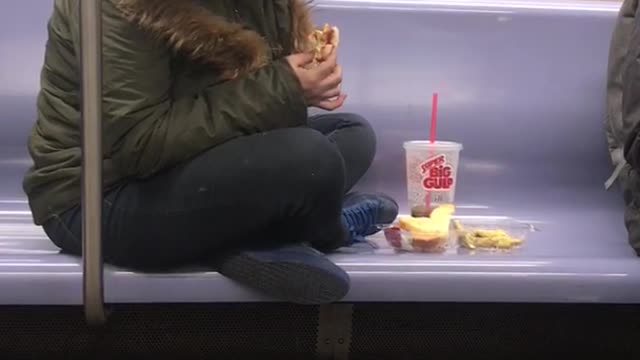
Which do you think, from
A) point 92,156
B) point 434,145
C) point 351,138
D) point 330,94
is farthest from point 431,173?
point 92,156

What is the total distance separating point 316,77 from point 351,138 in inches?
16.1

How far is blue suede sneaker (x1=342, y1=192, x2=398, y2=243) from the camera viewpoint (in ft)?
4.66

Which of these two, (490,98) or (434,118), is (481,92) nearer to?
(490,98)

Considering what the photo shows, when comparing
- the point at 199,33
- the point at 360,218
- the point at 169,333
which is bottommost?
the point at 169,333

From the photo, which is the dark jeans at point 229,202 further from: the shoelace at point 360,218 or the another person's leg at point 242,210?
the shoelace at point 360,218

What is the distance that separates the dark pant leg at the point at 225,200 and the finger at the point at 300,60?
3.3 inches

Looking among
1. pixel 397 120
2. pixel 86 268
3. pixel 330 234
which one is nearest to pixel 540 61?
pixel 397 120

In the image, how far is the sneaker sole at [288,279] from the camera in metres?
1.14

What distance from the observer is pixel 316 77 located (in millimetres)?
1163

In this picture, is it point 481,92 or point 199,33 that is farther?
point 481,92

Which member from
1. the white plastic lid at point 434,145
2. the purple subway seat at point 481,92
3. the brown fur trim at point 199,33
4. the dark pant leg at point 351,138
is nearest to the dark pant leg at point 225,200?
the brown fur trim at point 199,33

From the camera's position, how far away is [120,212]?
3.86 feet

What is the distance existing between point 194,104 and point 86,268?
248 millimetres

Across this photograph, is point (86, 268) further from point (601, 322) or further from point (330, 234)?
point (601, 322)
